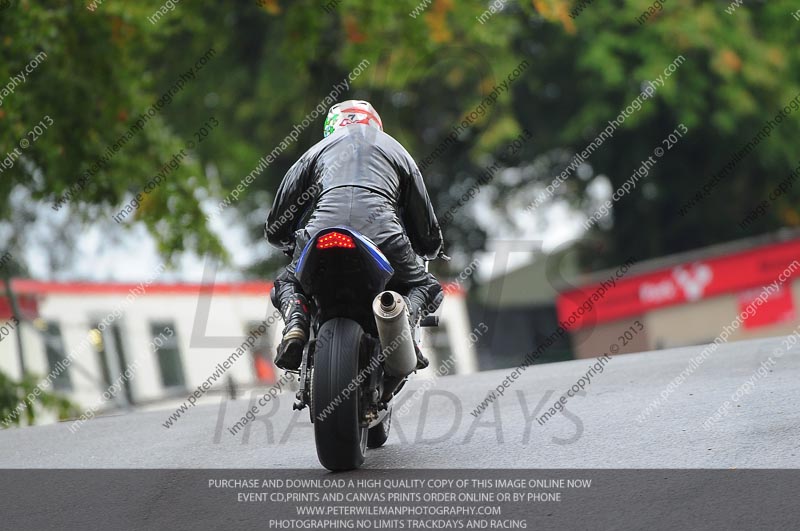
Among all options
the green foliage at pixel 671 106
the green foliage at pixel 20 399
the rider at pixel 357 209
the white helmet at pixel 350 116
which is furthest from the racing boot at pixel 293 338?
the green foliage at pixel 671 106

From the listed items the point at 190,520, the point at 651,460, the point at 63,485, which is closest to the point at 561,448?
the point at 651,460

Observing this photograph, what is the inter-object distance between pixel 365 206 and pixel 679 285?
821 inches

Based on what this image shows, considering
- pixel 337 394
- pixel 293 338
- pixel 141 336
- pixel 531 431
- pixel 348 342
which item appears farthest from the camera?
pixel 141 336

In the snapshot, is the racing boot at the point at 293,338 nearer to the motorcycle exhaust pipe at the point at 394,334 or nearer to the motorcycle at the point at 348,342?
the motorcycle at the point at 348,342

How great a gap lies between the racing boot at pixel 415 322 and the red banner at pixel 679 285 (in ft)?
61.3

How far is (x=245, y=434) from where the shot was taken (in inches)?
324

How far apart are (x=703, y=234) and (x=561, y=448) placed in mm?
25444

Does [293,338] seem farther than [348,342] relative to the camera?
Yes

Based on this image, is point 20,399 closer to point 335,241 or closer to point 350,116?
point 350,116

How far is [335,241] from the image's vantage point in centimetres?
609

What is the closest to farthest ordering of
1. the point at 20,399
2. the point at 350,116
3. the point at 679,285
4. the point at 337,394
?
the point at 337,394 → the point at 350,116 → the point at 20,399 → the point at 679,285

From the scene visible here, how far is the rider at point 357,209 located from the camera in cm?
650

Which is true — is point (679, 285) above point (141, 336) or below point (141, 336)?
below

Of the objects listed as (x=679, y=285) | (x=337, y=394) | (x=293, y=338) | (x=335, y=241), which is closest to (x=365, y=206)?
(x=335, y=241)
